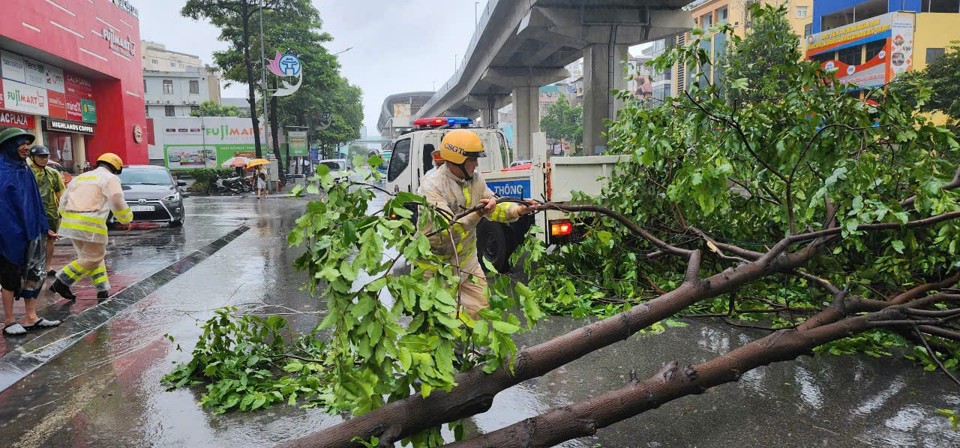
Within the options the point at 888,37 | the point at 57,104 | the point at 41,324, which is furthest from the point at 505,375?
the point at 888,37

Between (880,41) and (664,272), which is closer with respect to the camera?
(664,272)

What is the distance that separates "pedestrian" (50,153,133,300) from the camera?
6.93m

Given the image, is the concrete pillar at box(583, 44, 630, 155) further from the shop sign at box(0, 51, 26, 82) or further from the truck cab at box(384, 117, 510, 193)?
the shop sign at box(0, 51, 26, 82)

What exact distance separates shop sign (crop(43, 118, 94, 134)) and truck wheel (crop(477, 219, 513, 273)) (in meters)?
20.1

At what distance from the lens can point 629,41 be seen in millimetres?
25891

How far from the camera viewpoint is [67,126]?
23797mm

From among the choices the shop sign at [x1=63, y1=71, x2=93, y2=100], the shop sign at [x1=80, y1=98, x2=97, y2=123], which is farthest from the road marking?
the shop sign at [x1=80, y1=98, x2=97, y2=123]

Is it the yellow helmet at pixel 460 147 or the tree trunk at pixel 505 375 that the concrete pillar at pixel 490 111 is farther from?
the tree trunk at pixel 505 375

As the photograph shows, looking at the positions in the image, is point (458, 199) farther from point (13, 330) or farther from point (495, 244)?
point (495, 244)

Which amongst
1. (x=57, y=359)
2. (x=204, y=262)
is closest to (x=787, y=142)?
(x=57, y=359)

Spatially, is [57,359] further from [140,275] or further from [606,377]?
[606,377]

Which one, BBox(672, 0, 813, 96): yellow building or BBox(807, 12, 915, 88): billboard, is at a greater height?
BBox(672, 0, 813, 96): yellow building

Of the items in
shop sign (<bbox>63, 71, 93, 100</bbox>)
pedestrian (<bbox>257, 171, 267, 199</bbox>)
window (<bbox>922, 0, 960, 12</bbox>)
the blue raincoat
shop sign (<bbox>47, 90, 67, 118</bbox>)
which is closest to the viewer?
the blue raincoat

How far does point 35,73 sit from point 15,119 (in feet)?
6.12
